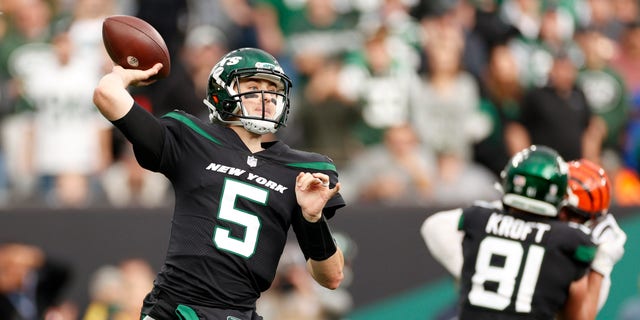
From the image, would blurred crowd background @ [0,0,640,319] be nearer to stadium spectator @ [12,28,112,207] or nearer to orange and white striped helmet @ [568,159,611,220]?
stadium spectator @ [12,28,112,207]

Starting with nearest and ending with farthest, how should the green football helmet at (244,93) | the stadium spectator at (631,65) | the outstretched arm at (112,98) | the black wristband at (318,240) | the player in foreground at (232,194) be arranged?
the outstretched arm at (112,98) → the player in foreground at (232,194) → the black wristband at (318,240) → the green football helmet at (244,93) → the stadium spectator at (631,65)

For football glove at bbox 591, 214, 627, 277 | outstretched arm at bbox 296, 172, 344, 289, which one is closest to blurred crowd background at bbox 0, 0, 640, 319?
football glove at bbox 591, 214, 627, 277

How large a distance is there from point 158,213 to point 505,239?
4461 millimetres

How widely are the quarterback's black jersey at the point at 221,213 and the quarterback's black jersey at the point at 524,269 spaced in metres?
1.08

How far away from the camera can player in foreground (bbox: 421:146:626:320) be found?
621 cm

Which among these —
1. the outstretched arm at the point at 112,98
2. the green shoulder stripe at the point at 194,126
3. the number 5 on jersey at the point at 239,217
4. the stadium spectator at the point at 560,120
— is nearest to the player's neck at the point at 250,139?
the green shoulder stripe at the point at 194,126

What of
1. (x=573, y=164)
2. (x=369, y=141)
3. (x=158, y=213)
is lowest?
(x=158, y=213)

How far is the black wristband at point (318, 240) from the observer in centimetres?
546

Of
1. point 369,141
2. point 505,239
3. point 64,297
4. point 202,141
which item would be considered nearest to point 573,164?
point 505,239

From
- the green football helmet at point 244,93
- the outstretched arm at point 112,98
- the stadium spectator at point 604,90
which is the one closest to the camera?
the outstretched arm at point 112,98

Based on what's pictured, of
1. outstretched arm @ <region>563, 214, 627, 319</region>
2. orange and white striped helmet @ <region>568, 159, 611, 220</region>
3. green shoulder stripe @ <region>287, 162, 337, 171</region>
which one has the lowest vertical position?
outstretched arm @ <region>563, 214, 627, 319</region>

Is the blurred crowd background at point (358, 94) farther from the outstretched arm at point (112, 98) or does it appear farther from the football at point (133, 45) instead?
the outstretched arm at point (112, 98)

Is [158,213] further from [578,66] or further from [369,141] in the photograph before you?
[578,66]

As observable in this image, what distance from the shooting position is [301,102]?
1118 cm
